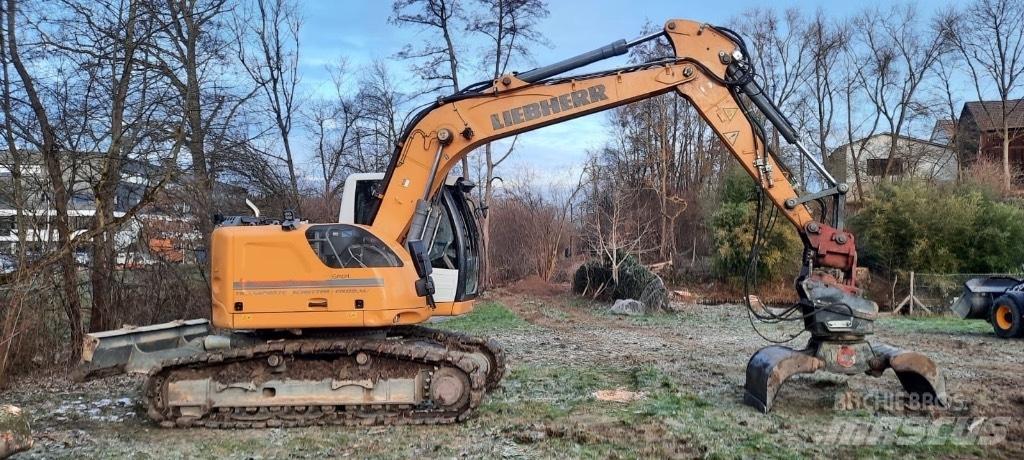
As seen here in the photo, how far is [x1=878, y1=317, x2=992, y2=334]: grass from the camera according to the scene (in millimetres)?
13867

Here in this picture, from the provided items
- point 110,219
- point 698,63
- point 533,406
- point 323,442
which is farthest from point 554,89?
point 110,219

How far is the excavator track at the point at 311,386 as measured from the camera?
248 inches

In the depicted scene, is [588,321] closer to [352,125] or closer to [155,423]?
[155,423]

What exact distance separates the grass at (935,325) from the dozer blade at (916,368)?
26.2 feet

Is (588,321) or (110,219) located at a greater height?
(110,219)

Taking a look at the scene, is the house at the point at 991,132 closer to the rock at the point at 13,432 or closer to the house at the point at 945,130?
the house at the point at 945,130

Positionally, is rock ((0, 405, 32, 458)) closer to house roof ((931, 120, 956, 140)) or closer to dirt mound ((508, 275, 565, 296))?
dirt mound ((508, 275, 565, 296))

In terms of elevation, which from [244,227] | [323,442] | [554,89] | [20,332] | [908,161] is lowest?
[323,442]

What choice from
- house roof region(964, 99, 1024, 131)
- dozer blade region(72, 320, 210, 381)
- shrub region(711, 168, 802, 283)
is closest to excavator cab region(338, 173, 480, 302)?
dozer blade region(72, 320, 210, 381)

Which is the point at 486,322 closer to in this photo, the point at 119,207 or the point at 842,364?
the point at 119,207

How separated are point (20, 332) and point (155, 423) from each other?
9.24 ft

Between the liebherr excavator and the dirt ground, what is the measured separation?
28cm

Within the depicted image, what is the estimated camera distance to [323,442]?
5.82 m

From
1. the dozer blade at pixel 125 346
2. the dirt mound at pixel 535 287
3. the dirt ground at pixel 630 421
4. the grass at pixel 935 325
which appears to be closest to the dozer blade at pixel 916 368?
the dirt ground at pixel 630 421
